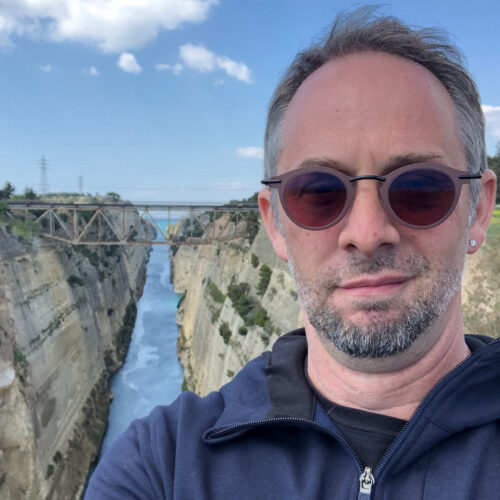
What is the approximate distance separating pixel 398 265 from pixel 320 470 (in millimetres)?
1169

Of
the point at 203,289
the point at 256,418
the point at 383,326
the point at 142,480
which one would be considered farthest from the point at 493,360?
the point at 203,289

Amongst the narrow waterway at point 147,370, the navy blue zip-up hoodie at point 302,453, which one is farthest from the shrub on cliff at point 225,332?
the navy blue zip-up hoodie at point 302,453

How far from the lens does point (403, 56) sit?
2.60 metres

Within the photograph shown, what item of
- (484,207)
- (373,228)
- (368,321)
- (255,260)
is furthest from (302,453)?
(255,260)

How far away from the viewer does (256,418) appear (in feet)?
7.57

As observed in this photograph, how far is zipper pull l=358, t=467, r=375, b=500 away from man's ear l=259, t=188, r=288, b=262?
4.68ft

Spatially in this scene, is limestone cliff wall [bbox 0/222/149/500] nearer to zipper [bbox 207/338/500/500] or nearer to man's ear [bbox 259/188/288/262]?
man's ear [bbox 259/188/288/262]

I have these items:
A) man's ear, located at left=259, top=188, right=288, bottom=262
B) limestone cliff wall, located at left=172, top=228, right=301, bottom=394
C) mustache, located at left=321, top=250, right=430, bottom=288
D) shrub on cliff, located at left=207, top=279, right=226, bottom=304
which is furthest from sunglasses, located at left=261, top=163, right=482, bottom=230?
shrub on cliff, located at left=207, top=279, right=226, bottom=304

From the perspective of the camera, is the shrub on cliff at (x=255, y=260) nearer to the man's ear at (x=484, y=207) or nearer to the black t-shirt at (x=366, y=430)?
the man's ear at (x=484, y=207)

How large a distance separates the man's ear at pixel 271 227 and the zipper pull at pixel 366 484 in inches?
56.1

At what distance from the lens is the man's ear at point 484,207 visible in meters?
2.73

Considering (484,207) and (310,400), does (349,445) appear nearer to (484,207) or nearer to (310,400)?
(310,400)

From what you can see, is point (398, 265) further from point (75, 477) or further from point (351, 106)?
point (75, 477)

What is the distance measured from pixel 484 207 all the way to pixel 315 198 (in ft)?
4.31
